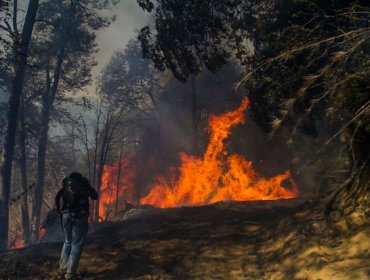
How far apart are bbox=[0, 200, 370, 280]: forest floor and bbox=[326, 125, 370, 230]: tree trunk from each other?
0.78 feet

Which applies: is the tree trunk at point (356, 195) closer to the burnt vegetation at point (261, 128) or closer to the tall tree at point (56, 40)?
the burnt vegetation at point (261, 128)

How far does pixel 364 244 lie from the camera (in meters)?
5.36

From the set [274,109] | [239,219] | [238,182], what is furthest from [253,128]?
[239,219]

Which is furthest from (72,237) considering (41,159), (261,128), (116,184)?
(116,184)

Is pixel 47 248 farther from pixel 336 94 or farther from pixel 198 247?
pixel 336 94

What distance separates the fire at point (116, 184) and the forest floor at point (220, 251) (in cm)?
1844

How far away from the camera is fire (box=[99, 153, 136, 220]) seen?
2900 centimetres

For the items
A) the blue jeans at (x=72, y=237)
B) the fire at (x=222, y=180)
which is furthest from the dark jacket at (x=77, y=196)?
the fire at (x=222, y=180)

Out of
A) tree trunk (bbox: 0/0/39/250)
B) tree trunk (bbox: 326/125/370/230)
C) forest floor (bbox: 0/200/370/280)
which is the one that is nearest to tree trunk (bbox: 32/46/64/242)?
tree trunk (bbox: 0/0/39/250)

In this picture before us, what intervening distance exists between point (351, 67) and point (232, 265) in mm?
4451

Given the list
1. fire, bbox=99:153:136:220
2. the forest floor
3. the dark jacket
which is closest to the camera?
the forest floor

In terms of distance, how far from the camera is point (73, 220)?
289 inches

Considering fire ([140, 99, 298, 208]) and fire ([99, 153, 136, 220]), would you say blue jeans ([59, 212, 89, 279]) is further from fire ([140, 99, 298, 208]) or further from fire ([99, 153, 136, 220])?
fire ([99, 153, 136, 220])

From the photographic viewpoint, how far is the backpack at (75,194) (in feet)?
24.2
